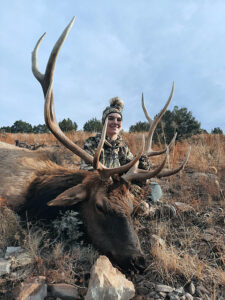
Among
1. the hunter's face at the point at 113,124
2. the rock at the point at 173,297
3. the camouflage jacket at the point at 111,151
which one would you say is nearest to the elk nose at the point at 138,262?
the rock at the point at 173,297

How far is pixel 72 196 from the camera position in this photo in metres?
2.65

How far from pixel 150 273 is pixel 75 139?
22.3 feet

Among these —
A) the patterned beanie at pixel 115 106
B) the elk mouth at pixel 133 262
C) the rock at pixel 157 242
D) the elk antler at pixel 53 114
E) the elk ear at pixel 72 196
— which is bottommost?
the elk mouth at pixel 133 262

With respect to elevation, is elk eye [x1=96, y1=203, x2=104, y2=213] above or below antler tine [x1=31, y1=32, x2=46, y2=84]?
below

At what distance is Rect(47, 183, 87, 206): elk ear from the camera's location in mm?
2550

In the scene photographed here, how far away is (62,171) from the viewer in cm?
341

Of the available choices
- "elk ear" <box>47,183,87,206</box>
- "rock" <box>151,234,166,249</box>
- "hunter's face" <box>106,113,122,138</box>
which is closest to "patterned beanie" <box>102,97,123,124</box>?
"hunter's face" <box>106,113,122,138</box>

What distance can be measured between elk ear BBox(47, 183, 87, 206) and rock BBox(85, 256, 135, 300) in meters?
0.84

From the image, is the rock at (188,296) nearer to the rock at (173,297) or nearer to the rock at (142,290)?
the rock at (173,297)

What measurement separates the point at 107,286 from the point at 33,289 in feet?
1.71

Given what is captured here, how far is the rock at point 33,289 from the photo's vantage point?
1.68m

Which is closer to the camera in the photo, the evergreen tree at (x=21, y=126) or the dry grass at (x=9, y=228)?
the dry grass at (x=9, y=228)

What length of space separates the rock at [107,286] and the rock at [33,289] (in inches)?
12.8

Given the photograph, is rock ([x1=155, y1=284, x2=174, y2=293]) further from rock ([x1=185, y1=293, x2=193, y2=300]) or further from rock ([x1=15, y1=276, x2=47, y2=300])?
rock ([x1=15, y1=276, x2=47, y2=300])
